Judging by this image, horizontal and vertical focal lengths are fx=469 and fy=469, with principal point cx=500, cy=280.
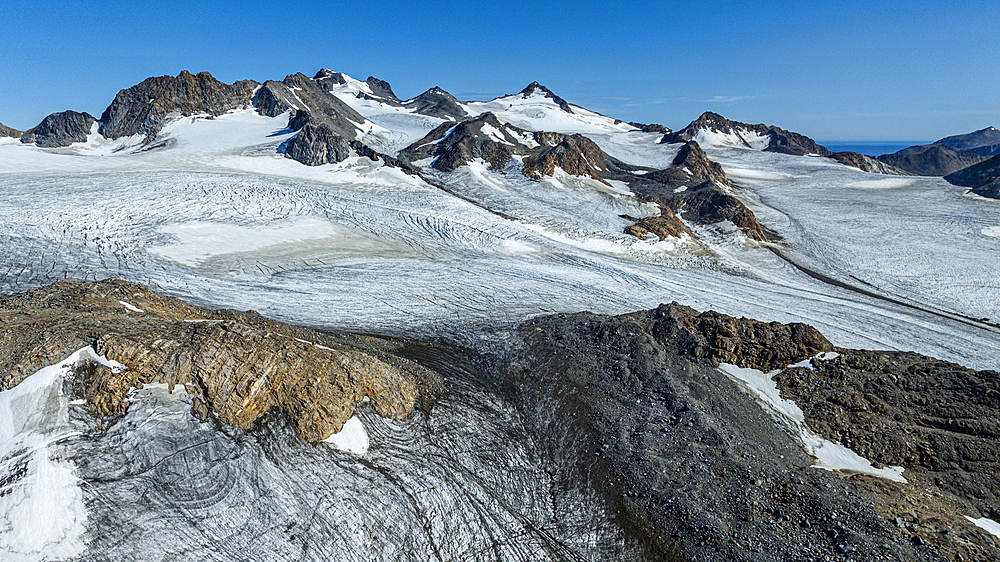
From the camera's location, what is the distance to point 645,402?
1285 cm

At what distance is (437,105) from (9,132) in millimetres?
61617

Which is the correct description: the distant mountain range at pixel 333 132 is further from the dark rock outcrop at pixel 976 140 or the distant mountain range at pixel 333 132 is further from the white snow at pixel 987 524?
the dark rock outcrop at pixel 976 140

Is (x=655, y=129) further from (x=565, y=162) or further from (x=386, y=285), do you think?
(x=386, y=285)

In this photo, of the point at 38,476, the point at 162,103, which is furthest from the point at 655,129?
the point at 38,476

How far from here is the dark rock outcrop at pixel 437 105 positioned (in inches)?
3440

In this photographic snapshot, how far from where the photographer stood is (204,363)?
978 centimetres

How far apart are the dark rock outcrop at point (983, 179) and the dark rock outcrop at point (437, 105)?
71226 mm

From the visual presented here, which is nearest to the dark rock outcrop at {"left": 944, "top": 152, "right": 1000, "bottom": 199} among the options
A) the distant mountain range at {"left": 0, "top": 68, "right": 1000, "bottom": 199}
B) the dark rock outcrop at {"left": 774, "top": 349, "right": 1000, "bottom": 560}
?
the distant mountain range at {"left": 0, "top": 68, "right": 1000, "bottom": 199}

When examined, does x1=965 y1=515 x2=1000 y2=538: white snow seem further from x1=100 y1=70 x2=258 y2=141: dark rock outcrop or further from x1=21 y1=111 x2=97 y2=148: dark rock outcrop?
x1=21 y1=111 x2=97 y2=148: dark rock outcrop

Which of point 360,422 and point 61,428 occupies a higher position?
point 61,428

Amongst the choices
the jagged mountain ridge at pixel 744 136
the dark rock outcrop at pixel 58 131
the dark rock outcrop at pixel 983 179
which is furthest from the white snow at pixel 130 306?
the jagged mountain ridge at pixel 744 136

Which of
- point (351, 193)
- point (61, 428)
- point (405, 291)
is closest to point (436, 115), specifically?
point (351, 193)

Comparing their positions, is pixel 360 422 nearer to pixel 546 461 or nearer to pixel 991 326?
pixel 546 461

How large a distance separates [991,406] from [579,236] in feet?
78.9
